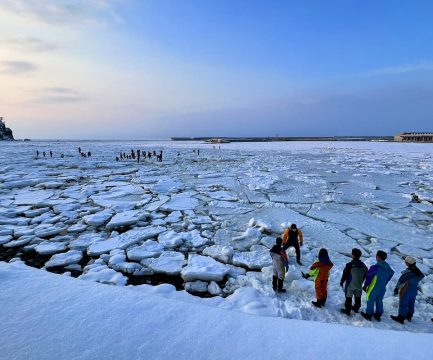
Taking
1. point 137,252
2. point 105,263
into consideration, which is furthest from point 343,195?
point 105,263

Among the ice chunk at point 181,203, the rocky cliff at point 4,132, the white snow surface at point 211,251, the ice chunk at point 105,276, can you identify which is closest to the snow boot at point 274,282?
the white snow surface at point 211,251

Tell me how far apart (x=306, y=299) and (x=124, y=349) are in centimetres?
212

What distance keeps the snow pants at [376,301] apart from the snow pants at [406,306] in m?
0.18

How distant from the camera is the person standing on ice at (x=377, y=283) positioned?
2.72 m

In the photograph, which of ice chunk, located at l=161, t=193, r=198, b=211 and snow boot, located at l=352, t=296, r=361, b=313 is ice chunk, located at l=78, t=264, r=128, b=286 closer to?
snow boot, located at l=352, t=296, r=361, b=313

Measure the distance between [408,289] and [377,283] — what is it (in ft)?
0.93

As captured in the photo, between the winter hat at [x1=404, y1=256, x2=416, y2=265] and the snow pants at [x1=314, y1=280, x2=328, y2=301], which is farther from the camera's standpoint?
the snow pants at [x1=314, y1=280, x2=328, y2=301]

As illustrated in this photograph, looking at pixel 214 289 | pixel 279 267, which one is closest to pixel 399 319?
pixel 279 267

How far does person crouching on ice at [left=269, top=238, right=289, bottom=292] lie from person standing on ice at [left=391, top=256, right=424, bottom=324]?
1144 mm

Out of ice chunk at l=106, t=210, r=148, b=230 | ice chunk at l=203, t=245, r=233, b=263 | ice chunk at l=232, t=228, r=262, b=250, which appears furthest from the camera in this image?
ice chunk at l=106, t=210, r=148, b=230

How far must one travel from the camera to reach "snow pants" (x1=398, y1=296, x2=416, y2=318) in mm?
2733

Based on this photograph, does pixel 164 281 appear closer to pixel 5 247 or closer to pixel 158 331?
pixel 158 331

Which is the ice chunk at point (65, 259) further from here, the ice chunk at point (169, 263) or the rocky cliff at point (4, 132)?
the rocky cliff at point (4, 132)

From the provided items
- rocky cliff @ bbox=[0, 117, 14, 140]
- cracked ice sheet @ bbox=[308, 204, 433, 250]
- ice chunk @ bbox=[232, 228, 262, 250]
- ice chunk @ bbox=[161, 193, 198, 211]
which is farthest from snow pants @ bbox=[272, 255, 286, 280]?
rocky cliff @ bbox=[0, 117, 14, 140]
